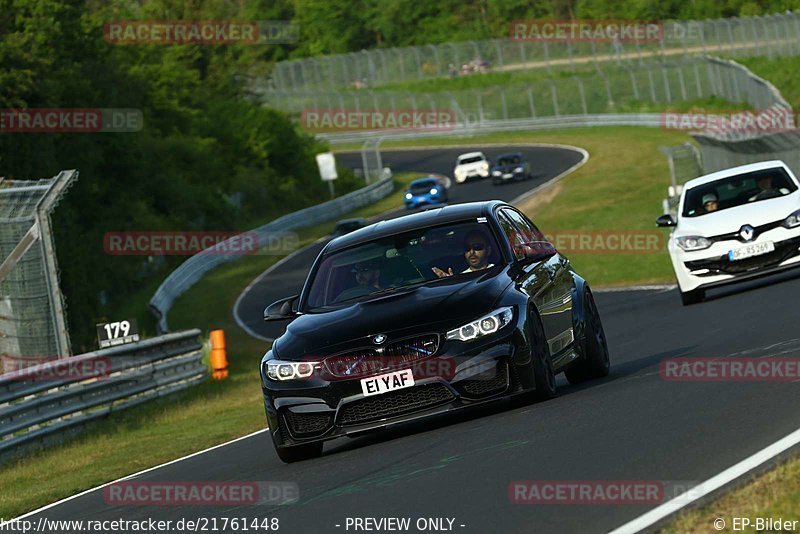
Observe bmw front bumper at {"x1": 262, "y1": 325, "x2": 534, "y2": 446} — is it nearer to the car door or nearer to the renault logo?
the car door

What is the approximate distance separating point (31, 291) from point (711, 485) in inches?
476

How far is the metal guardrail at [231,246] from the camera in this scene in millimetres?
41750

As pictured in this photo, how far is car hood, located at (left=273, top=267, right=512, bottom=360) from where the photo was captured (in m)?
9.94

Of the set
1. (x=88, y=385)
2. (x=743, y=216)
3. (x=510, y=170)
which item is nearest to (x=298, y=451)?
(x=88, y=385)

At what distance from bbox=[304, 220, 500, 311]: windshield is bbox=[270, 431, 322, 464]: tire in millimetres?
1085

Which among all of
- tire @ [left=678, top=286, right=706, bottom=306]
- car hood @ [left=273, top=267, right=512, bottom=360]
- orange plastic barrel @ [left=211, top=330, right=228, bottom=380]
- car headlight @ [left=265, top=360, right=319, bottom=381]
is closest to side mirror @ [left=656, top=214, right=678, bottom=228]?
tire @ [left=678, top=286, right=706, bottom=306]

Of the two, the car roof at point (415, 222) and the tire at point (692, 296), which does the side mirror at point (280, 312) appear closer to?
the car roof at point (415, 222)

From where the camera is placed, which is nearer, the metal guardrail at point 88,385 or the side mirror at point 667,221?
the metal guardrail at point 88,385

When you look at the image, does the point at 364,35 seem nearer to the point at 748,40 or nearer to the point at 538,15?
the point at 538,15

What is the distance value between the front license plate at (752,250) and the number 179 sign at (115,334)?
750cm

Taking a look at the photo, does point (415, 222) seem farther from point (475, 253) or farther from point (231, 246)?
point (231, 246)

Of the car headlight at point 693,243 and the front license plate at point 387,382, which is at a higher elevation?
the front license plate at point 387,382

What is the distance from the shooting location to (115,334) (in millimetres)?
18969

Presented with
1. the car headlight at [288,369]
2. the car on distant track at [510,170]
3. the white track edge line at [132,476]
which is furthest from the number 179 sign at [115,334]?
the car on distant track at [510,170]
